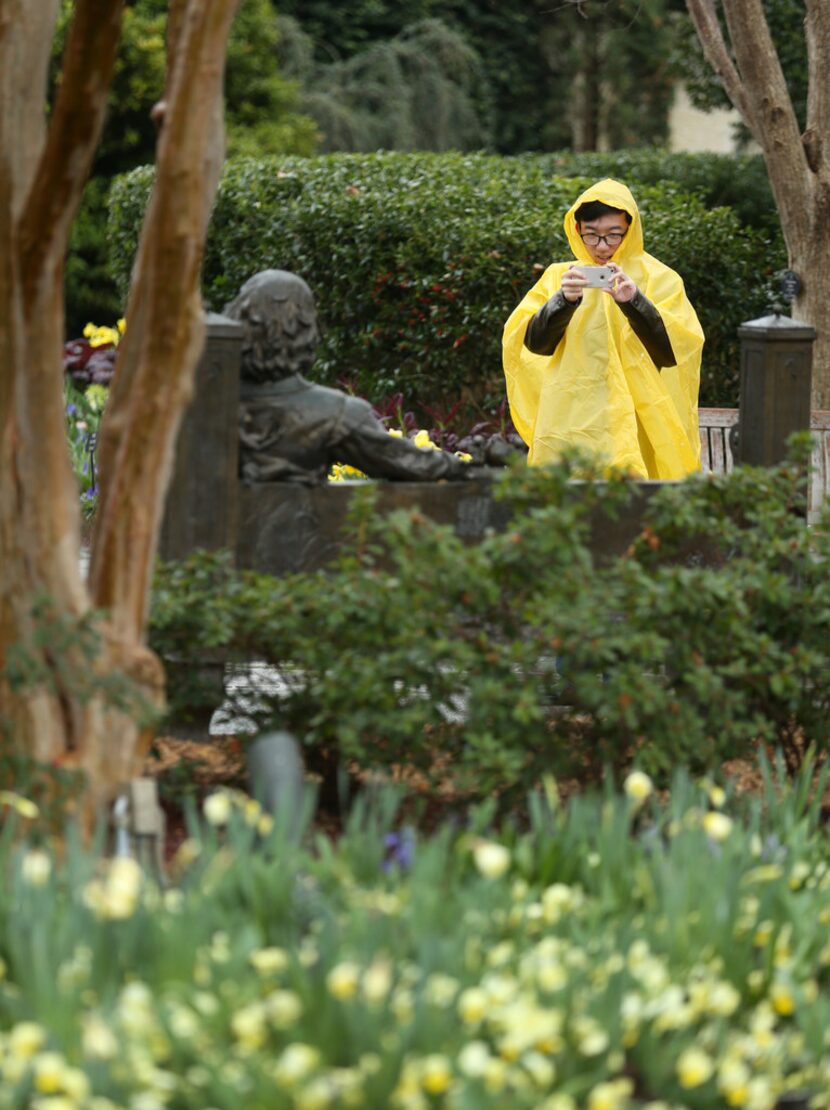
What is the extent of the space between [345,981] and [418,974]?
0.16 m

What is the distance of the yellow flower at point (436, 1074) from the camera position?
2.53m

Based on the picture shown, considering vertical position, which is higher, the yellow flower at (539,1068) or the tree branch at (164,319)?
the tree branch at (164,319)

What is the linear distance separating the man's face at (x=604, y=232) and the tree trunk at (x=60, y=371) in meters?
2.36

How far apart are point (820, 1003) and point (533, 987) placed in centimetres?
56

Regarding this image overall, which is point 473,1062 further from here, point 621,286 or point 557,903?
point 621,286

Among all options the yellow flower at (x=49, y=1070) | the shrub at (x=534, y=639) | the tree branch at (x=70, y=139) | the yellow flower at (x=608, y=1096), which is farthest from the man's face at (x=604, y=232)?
the yellow flower at (x=49, y=1070)

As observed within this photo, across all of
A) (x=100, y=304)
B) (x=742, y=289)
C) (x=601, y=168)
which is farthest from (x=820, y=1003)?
(x=100, y=304)

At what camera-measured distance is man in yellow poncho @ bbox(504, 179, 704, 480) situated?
6.04 metres

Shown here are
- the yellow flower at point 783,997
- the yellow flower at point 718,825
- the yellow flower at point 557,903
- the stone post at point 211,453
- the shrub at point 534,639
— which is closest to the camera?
the yellow flower at point 783,997

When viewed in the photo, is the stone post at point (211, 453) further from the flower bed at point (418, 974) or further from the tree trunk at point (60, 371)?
the flower bed at point (418, 974)

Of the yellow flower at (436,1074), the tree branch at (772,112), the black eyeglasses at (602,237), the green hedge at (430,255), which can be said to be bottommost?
the yellow flower at (436,1074)

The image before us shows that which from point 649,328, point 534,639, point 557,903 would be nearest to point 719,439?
point 649,328

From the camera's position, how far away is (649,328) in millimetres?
5938

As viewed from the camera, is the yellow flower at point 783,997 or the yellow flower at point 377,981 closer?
the yellow flower at point 377,981
